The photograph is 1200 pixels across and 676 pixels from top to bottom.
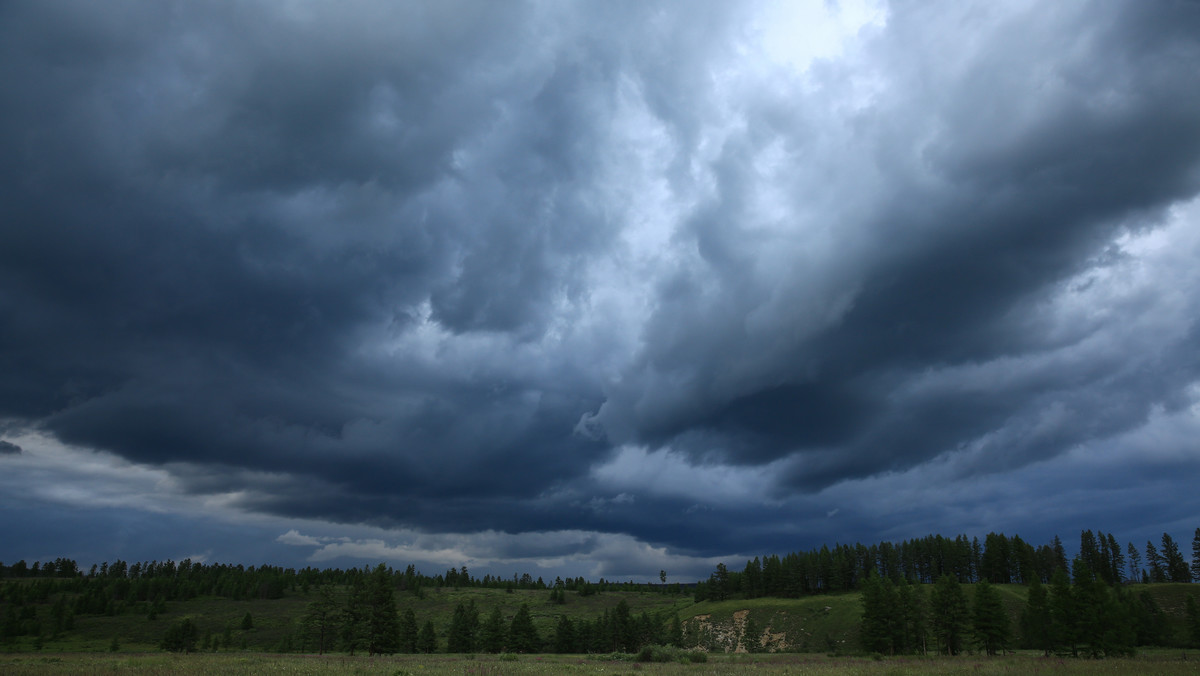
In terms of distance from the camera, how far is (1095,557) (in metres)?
186

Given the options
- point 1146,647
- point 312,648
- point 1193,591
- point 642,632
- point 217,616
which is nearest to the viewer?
point 1146,647

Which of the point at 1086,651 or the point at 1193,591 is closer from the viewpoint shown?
the point at 1086,651

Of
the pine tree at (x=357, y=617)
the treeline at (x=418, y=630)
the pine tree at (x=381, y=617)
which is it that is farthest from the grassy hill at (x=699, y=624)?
the pine tree at (x=381, y=617)

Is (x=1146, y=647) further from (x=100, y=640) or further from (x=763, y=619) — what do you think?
(x=100, y=640)

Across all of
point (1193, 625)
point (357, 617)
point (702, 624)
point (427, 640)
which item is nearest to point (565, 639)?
point (427, 640)

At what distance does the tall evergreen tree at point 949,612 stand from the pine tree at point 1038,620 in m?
9.64

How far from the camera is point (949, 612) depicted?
85.4 m

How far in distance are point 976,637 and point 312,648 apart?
109947 millimetres

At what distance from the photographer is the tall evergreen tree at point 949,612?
85.1 m

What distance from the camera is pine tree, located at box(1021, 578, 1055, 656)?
80.6 m

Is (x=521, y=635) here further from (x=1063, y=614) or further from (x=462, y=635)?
(x=1063, y=614)

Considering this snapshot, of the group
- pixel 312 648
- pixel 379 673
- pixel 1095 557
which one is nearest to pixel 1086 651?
pixel 379 673

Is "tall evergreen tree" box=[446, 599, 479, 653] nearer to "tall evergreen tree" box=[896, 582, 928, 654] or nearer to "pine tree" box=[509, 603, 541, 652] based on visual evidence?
"pine tree" box=[509, 603, 541, 652]

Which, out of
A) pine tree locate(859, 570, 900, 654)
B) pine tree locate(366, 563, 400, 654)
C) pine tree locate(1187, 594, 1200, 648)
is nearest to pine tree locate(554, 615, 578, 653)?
pine tree locate(366, 563, 400, 654)
